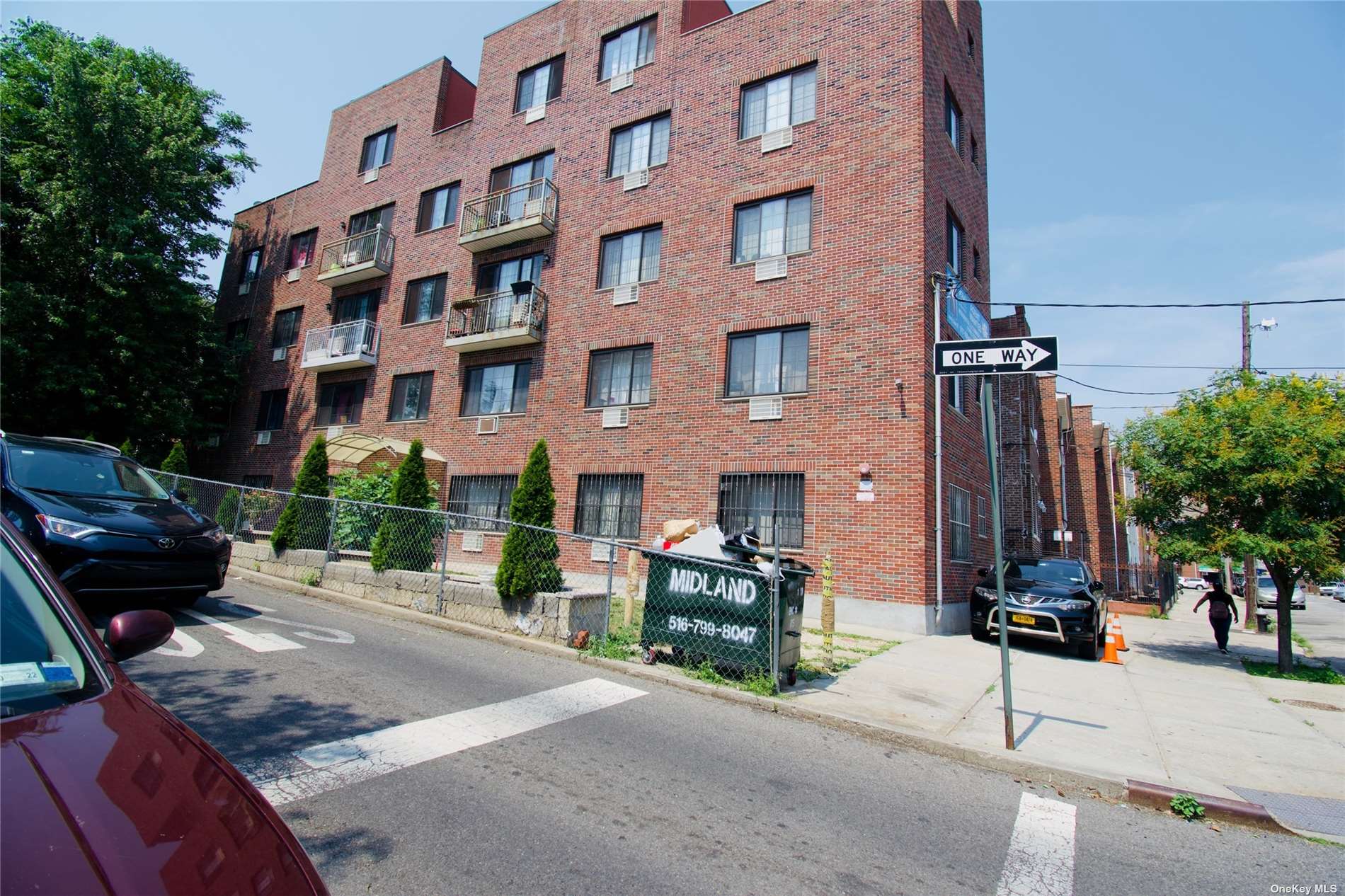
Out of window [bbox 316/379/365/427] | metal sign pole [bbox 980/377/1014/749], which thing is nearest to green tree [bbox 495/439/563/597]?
metal sign pole [bbox 980/377/1014/749]

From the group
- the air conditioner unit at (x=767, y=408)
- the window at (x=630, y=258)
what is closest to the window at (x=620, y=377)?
the window at (x=630, y=258)

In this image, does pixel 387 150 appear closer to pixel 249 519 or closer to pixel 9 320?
pixel 9 320

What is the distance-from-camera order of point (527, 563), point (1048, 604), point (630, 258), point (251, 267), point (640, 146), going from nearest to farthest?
point (527, 563), point (1048, 604), point (630, 258), point (640, 146), point (251, 267)

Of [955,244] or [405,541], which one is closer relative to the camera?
[405,541]

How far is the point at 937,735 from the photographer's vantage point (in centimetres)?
567

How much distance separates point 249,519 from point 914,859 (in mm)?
14294

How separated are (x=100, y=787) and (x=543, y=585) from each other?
7.15 meters

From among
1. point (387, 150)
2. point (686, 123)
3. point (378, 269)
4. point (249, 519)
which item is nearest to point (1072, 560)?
point (686, 123)

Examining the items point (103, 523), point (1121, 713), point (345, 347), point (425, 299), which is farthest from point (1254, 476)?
point (345, 347)

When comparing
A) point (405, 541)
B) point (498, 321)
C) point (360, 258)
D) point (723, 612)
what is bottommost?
point (723, 612)

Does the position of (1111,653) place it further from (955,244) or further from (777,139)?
(777,139)

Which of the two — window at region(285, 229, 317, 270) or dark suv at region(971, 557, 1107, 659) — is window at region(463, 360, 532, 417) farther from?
dark suv at region(971, 557, 1107, 659)

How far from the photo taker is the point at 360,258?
22.5m

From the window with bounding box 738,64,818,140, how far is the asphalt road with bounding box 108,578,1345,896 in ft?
46.3
